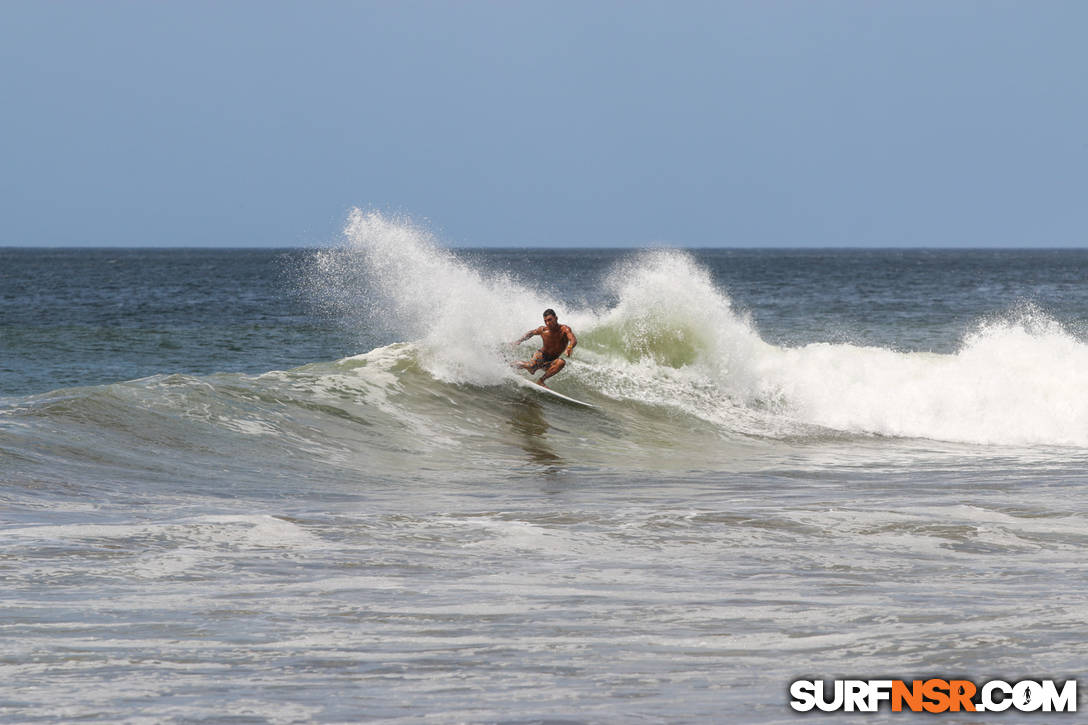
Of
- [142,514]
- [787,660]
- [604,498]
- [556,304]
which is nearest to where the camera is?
[787,660]

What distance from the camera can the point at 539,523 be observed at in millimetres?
8781

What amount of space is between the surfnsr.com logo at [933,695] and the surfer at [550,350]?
477 inches

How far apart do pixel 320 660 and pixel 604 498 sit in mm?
5087

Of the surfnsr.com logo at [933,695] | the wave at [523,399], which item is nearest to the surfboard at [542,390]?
the wave at [523,399]

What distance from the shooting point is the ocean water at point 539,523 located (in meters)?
5.23

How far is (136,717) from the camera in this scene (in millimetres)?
4688

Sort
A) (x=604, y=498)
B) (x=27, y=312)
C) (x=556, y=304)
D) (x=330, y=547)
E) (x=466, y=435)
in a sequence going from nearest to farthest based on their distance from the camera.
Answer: (x=330, y=547) < (x=604, y=498) < (x=466, y=435) < (x=556, y=304) < (x=27, y=312)

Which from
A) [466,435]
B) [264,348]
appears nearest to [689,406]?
[466,435]

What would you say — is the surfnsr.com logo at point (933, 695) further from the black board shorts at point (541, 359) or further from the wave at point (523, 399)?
the black board shorts at point (541, 359)

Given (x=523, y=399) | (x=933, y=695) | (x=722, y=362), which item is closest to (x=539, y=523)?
(x=933, y=695)

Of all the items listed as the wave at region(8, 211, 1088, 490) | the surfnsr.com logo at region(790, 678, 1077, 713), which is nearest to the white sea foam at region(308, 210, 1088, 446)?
the wave at region(8, 211, 1088, 490)

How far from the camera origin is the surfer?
1711cm
